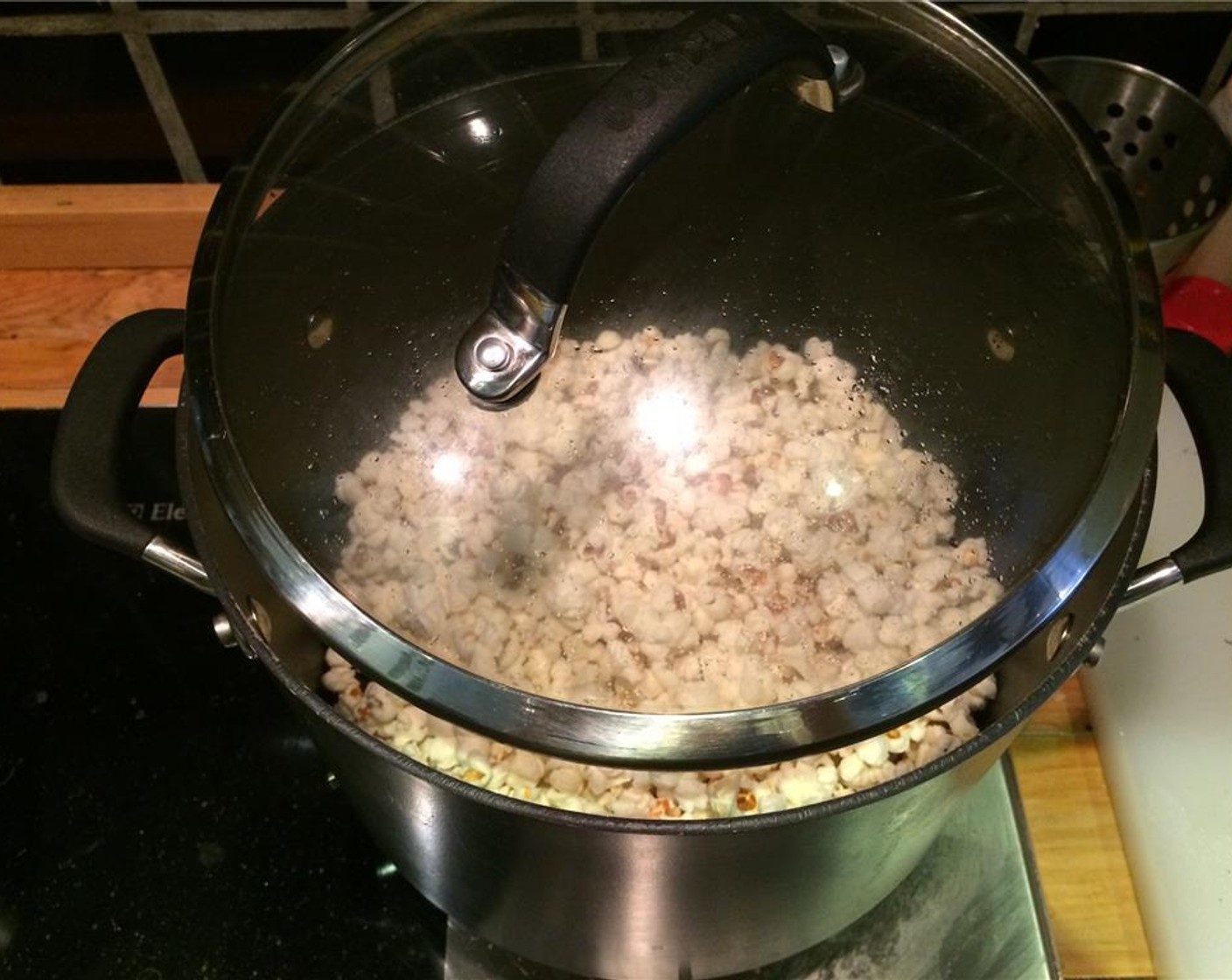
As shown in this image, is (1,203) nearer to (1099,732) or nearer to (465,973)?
(465,973)

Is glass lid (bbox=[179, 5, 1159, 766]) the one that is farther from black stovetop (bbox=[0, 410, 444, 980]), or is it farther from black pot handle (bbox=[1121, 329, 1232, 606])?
black stovetop (bbox=[0, 410, 444, 980])

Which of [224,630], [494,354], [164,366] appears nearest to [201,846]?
[224,630]

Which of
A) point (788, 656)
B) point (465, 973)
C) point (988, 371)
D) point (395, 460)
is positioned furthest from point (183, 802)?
point (988, 371)

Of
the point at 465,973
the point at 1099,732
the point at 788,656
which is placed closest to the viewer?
the point at 788,656

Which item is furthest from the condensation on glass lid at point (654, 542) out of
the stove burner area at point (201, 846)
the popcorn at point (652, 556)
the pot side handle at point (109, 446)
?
the stove burner area at point (201, 846)

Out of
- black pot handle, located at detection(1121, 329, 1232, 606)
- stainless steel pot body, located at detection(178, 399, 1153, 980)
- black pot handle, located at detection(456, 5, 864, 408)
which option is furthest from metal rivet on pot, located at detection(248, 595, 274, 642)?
black pot handle, located at detection(1121, 329, 1232, 606)

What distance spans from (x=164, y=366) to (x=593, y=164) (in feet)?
2.22

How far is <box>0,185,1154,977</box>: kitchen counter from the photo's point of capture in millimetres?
890

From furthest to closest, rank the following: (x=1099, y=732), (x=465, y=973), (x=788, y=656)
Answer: (x=1099, y=732) → (x=465, y=973) → (x=788, y=656)

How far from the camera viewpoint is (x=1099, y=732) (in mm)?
942

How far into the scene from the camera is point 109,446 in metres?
0.63

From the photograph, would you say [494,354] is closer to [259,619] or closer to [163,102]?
[259,619]

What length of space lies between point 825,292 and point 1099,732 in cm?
47

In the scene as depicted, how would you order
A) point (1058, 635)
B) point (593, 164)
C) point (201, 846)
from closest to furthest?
point (593, 164) < point (1058, 635) < point (201, 846)
